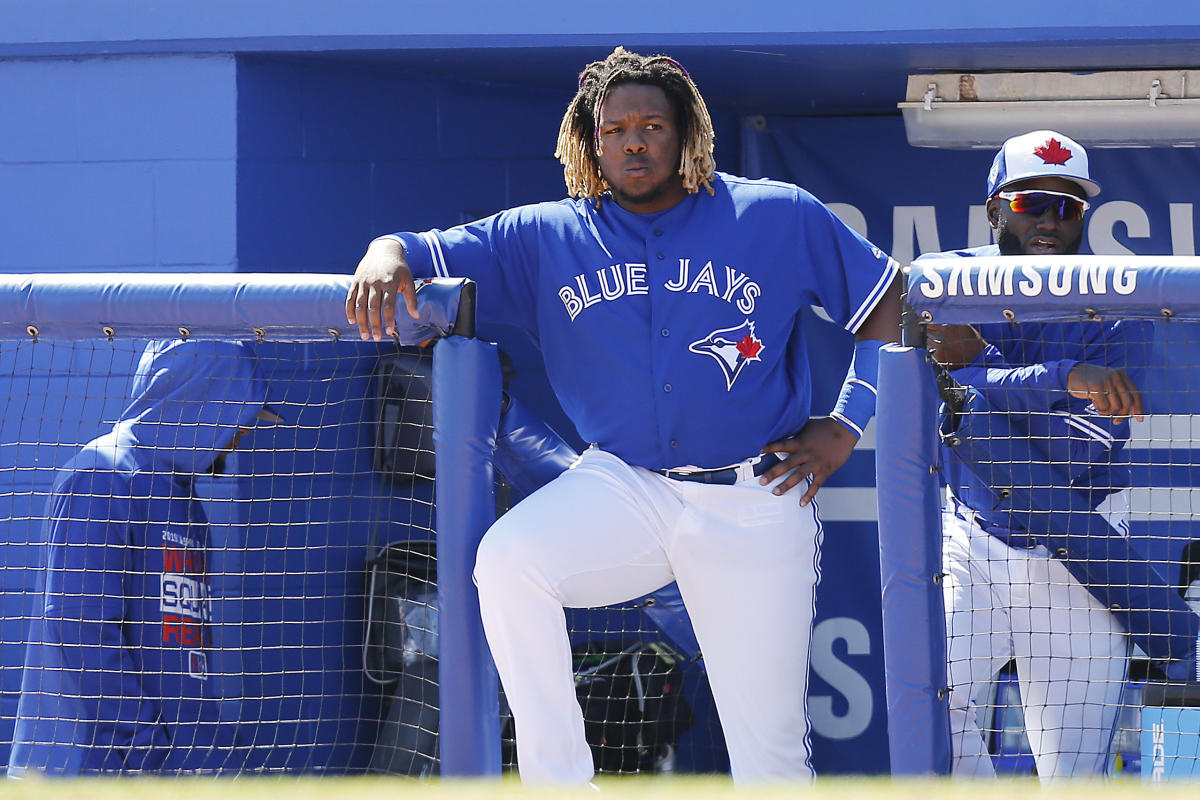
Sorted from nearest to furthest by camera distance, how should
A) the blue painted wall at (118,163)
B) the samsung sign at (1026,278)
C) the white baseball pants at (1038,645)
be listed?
1. the samsung sign at (1026,278)
2. the white baseball pants at (1038,645)
3. the blue painted wall at (118,163)

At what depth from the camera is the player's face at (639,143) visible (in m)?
3.19

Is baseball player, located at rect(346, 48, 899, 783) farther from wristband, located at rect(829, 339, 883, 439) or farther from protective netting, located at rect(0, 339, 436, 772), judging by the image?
protective netting, located at rect(0, 339, 436, 772)

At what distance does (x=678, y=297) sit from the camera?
314cm

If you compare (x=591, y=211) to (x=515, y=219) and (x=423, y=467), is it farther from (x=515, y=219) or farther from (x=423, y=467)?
(x=423, y=467)

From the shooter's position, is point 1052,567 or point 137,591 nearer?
point 1052,567

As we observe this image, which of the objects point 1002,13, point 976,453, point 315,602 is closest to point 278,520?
point 315,602

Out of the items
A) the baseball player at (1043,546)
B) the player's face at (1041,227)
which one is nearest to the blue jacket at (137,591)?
the baseball player at (1043,546)

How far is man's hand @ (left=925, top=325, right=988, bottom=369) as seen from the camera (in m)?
3.30

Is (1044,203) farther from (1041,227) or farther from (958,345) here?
(958,345)

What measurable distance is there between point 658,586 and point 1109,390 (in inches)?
40.2

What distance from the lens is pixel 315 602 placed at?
4660mm

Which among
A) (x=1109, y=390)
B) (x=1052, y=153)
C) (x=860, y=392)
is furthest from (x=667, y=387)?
(x=1052, y=153)

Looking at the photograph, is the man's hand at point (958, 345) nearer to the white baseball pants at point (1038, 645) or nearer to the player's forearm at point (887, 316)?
the player's forearm at point (887, 316)

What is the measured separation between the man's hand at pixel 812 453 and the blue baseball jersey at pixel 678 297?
0.13 ft
